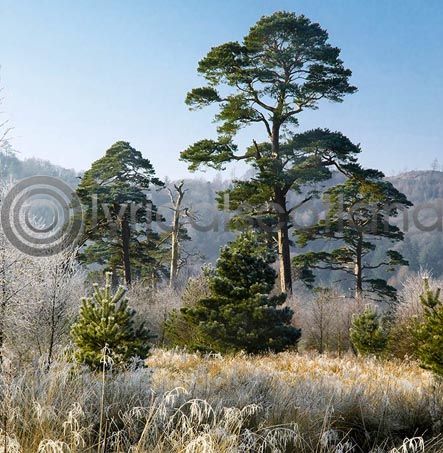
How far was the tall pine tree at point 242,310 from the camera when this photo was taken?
14.6 m

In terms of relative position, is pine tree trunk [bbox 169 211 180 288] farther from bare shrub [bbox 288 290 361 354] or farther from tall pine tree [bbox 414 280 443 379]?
tall pine tree [bbox 414 280 443 379]

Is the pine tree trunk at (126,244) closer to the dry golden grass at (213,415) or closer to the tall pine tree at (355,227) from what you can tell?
the tall pine tree at (355,227)

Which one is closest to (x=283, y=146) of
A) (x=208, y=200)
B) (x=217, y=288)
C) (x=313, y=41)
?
(x=313, y=41)

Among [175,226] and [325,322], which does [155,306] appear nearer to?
[175,226]

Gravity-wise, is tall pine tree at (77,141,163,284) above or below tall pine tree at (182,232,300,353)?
above

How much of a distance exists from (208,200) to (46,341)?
15108 cm

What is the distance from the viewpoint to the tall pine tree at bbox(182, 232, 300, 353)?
14.6m

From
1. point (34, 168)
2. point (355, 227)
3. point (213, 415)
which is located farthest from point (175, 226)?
point (34, 168)

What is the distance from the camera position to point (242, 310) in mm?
14750

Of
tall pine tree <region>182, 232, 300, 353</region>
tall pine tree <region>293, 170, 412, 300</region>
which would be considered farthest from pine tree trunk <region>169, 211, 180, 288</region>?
tall pine tree <region>182, 232, 300, 353</region>

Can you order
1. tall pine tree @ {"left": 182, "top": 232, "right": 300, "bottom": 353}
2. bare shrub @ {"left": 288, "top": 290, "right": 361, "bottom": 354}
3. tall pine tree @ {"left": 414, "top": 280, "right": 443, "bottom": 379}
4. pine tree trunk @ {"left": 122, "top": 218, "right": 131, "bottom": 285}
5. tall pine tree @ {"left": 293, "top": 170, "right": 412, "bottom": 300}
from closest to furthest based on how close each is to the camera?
tall pine tree @ {"left": 414, "top": 280, "right": 443, "bottom": 379} < tall pine tree @ {"left": 182, "top": 232, "right": 300, "bottom": 353} < bare shrub @ {"left": 288, "top": 290, "right": 361, "bottom": 354} < tall pine tree @ {"left": 293, "top": 170, "right": 412, "bottom": 300} < pine tree trunk @ {"left": 122, "top": 218, "right": 131, "bottom": 285}

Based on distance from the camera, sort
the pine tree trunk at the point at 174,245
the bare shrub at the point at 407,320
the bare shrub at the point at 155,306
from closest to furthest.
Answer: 1. the bare shrub at the point at 407,320
2. the bare shrub at the point at 155,306
3. the pine tree trunk at the point at 174,245

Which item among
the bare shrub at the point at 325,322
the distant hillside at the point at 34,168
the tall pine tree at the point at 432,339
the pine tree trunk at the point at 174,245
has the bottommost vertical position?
the bare shrub at the point at 325,322

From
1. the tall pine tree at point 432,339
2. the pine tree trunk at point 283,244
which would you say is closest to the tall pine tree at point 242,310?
the tall pine tree at point 432,339
